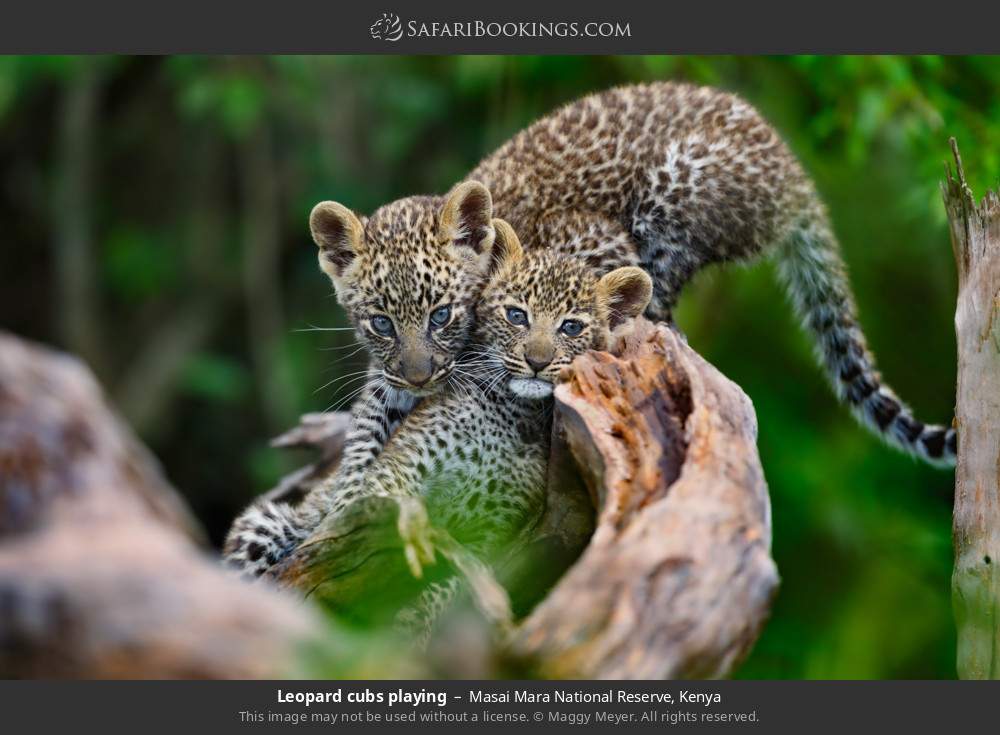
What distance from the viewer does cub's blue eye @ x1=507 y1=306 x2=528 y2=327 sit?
22.5 feet

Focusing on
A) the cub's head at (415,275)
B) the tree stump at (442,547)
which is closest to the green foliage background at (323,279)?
the cub's head at (415,275)

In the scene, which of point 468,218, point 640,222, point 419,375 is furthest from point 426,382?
point 640,222

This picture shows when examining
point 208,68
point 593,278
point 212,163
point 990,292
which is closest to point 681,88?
point 593,278

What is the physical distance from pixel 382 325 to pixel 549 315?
1.11 meters

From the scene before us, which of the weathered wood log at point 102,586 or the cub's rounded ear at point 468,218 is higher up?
the cub's rounded ear at point 468,218

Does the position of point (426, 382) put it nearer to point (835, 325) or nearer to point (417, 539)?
point (417, 539)

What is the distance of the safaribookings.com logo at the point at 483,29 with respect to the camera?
673 centimetres

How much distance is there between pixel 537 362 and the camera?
666cm

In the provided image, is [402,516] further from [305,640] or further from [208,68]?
[208,68]

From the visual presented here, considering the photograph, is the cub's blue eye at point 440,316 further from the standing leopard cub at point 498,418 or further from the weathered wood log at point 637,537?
the weathered wood log at point 637,537

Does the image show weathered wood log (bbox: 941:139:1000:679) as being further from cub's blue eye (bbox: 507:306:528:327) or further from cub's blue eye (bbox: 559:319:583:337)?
cub's blue eye (bbox: 507:306:528:327)

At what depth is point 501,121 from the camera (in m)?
13.4

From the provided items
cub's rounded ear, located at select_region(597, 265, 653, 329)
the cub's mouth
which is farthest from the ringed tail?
the cub's mouth

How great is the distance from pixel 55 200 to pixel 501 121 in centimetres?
618
